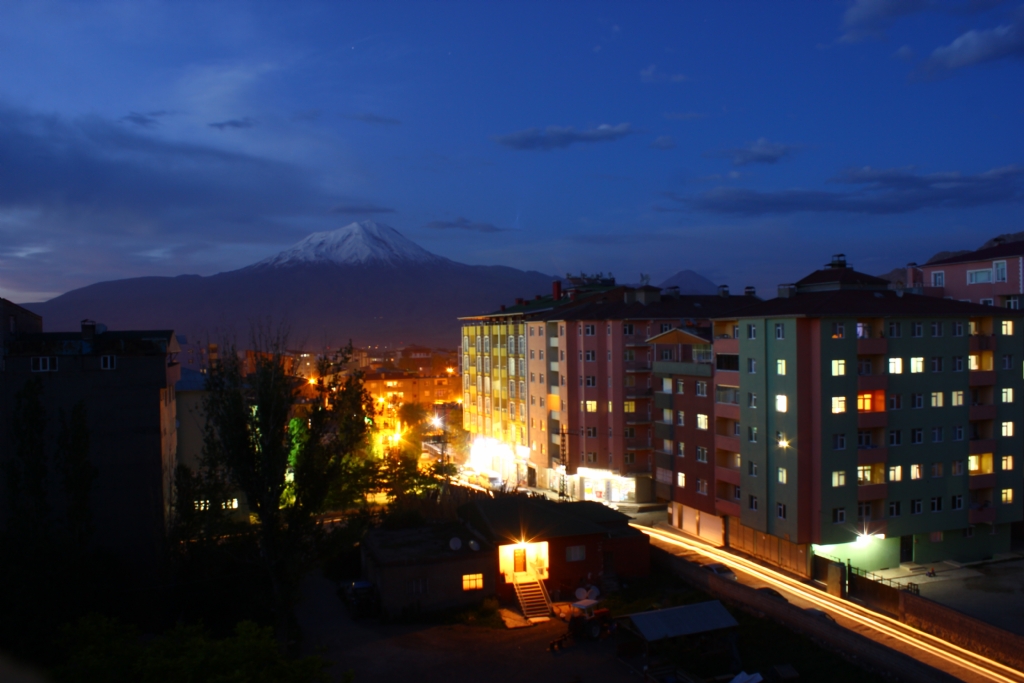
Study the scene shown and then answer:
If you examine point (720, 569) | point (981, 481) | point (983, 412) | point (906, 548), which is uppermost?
point (983, 412)

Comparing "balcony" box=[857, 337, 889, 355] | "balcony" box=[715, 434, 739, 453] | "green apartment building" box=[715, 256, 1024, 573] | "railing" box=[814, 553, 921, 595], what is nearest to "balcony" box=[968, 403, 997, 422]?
"green apartment building" box=[715, 256, 1024, 573]

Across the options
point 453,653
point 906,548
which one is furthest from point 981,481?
point 453,653

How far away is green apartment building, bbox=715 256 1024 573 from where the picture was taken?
25.7m

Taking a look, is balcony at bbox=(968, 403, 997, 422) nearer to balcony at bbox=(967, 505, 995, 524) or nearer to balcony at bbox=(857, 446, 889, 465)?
balcony at bbox=(967, 505, 995, 524)

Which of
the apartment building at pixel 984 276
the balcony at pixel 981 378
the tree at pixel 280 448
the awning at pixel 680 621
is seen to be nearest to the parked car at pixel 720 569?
the awning at pixel 680 621

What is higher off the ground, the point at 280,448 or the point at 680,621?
the point at 280,448

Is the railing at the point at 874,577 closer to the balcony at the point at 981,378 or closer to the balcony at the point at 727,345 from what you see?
the balcony at the point at 727,345

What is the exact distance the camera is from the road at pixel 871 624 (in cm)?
1811

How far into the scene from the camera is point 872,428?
26.3m

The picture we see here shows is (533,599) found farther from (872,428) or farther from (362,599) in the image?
(872,428)

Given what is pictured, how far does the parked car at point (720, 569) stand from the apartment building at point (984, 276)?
66.2ft

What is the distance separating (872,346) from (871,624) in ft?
31.3

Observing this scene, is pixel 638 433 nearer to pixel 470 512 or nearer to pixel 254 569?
pixel 470 512

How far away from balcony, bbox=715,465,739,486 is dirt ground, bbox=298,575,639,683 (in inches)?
440
